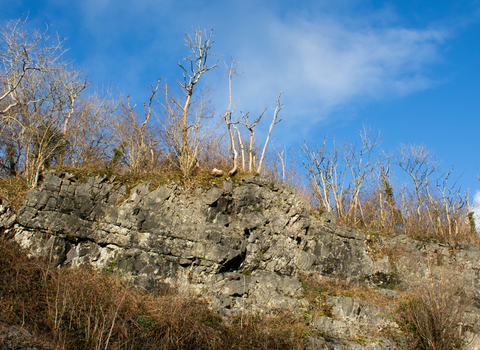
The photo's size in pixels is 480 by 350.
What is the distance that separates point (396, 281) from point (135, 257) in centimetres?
1310

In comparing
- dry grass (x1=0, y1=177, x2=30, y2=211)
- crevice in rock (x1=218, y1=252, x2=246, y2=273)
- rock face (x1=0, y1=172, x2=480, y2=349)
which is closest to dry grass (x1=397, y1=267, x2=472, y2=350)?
rock face (x1=0, y1=172, x2=480, y2=349)

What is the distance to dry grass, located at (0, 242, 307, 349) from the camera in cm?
920

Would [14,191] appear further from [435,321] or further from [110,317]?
[435,321]

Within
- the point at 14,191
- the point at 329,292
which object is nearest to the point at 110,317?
the point at 14,191

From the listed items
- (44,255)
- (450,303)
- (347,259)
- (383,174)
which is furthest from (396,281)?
(44,255)

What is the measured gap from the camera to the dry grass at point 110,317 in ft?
30.2

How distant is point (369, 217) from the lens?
937 inches

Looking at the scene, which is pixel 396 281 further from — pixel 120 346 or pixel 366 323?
pixel 120 346

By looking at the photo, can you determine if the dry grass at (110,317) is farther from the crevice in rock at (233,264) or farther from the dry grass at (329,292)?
the crevice in rock at (233,264)

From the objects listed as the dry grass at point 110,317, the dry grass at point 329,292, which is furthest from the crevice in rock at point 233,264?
the dry grass at point 329,292

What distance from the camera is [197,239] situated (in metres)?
13.2

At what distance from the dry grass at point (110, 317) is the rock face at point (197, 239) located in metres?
0.75

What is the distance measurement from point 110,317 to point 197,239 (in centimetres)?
466

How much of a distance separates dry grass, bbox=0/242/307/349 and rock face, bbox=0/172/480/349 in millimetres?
752
